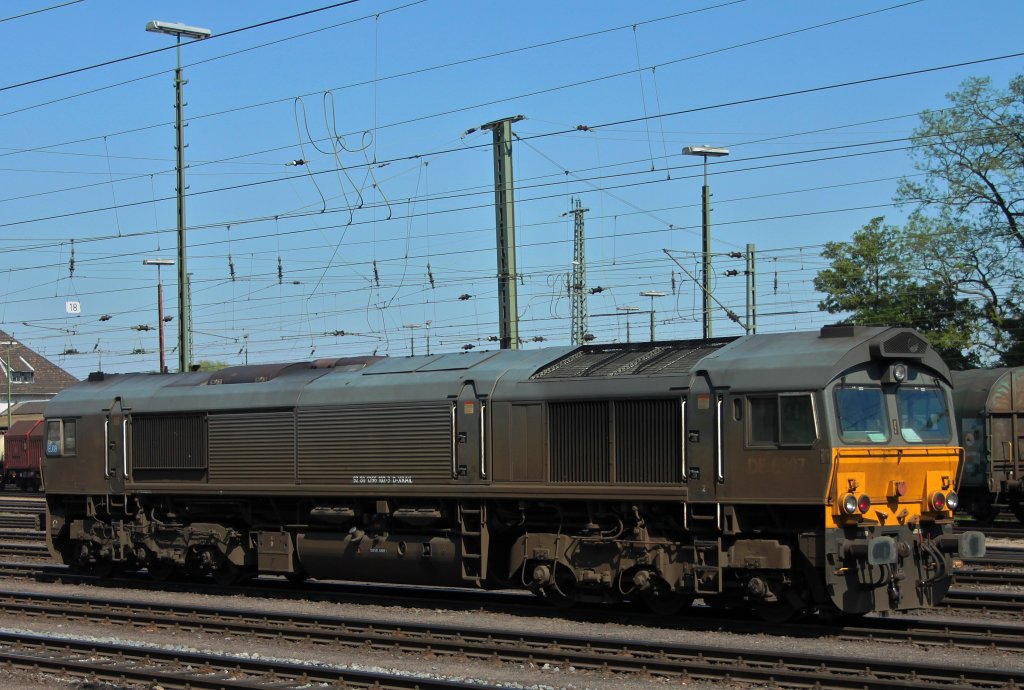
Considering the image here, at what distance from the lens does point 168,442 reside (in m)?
20.6

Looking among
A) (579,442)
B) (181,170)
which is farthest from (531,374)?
(181,170)

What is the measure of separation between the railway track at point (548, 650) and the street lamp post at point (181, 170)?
10.3 meters

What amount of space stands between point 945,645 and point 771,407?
10.6ft

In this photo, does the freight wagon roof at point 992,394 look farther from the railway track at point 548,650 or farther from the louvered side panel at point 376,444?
the louvered side panel at point 376,444

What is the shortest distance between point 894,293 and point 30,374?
2742 inches

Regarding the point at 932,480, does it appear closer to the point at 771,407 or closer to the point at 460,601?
the point at 771,407

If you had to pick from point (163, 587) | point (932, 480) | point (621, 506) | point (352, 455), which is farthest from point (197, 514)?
point (932, 480)

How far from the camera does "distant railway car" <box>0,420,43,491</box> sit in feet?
187

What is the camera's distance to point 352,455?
59.8 feet

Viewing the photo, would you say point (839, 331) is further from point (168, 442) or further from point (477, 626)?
point (168, 442)

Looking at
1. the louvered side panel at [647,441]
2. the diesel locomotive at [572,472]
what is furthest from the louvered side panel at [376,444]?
the louvered side panel at [647,441]

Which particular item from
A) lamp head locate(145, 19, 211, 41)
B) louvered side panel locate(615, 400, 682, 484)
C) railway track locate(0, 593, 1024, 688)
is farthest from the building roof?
louvered side panel locate(615, 400, 682, 484)

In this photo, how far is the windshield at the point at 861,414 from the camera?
1411 centimetres

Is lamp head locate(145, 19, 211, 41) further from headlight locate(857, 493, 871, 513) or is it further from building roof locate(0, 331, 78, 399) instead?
building roof locate(0, 331, 78, 399)
